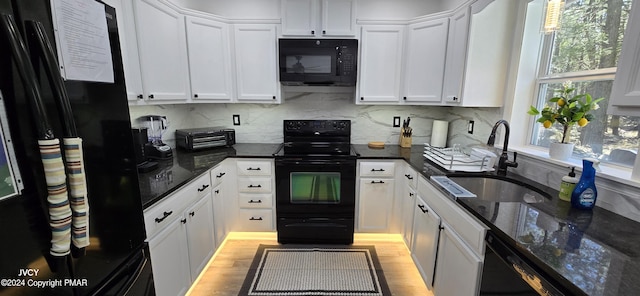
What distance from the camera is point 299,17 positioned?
2498mm

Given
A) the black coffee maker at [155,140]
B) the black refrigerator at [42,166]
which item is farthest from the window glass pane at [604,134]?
the black coffee maker at [155,140]

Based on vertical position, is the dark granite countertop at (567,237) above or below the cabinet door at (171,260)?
above

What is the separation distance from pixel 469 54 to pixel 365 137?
1.34 meters

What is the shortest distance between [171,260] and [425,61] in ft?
8.56

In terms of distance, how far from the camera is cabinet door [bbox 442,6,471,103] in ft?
6.94

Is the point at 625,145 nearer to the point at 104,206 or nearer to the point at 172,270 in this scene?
the point at 104,206

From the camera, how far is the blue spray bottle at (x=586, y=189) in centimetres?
124

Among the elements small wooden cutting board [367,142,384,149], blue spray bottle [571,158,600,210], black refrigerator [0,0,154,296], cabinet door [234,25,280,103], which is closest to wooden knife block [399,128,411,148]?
small wooden cutting board [367,142,384,149]

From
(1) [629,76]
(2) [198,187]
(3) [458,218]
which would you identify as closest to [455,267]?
(3) [458,218]

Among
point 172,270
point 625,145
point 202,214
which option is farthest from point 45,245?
point 625,145

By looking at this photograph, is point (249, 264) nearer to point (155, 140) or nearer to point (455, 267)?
point (155, 140)

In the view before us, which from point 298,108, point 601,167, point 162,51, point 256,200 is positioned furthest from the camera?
point 298,108

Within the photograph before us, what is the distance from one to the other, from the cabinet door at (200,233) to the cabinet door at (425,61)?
2.13 metres

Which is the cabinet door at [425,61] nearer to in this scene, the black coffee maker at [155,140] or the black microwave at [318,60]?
the black microwave at [318,60]
